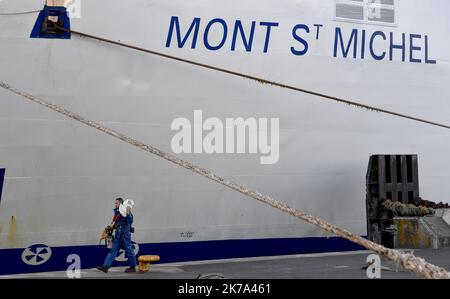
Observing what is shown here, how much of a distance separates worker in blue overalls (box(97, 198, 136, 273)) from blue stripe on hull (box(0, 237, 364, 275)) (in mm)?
306

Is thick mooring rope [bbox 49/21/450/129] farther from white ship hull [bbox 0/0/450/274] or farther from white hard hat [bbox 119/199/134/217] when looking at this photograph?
white hard hat [bbox 119/199/134/217]

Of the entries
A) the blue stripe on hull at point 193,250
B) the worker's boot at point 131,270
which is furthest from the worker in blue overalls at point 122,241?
the blue stripe on hull at point 193,250

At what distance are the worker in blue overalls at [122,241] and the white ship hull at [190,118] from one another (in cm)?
31

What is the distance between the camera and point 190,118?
8.31 metres

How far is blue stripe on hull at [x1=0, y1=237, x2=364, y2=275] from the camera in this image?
25.3 feet

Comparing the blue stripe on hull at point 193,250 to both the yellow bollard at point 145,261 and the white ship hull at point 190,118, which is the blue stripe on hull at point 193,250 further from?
the yellow bollard at point 145,261

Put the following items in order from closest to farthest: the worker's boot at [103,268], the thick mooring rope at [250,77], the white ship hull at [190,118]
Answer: the worker's boot at [103,268]
the white ship hull at [190,118]
the thick mooring rope at [250,77]

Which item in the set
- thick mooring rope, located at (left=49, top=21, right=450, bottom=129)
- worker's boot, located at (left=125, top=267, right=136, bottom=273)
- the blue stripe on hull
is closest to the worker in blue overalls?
worker's boot, located at (left=125, top=267, right=136, bottom=273)

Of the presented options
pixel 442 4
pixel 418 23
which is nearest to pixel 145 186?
pixel 418 23

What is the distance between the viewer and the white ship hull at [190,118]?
307 inches
